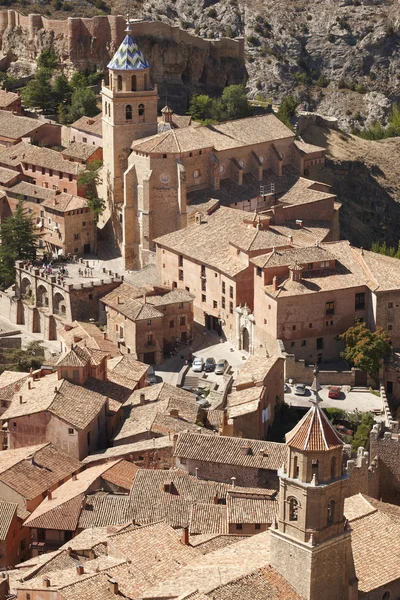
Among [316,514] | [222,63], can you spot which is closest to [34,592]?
[316,514]

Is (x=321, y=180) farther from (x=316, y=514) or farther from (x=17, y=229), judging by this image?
(x=316, y=514)

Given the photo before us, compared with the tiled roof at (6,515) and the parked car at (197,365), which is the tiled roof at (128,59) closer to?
the parked car at (197,365)

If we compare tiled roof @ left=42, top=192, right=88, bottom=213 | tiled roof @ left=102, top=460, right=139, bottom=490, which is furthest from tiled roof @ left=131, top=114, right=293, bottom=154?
tiled roof @ left=102, top=460, right=139, bottom=490

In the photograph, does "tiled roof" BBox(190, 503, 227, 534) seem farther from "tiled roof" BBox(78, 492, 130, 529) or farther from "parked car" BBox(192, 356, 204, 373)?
"parked car" BBox(192, 356, 204, 373)

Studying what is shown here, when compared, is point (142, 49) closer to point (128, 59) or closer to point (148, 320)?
point (128, 59)

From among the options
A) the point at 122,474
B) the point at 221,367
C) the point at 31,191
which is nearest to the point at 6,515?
the point at 122,474

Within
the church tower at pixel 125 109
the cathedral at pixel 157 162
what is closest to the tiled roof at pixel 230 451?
the cathedral at pixel 157 162
